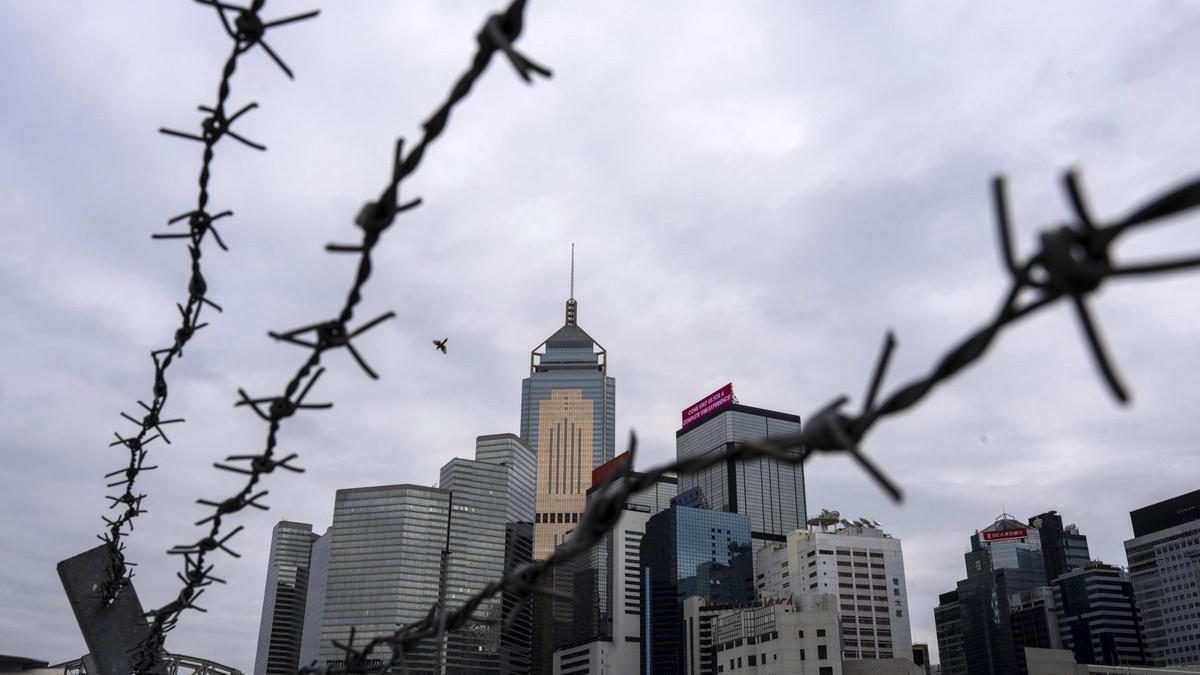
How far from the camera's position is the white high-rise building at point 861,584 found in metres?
140

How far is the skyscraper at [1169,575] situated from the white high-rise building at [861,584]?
57263 millimetres

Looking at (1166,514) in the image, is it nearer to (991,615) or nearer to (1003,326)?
(991,615)

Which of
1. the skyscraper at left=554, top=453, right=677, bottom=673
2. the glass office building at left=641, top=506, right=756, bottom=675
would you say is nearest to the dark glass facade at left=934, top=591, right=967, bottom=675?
the glass office building at left=641, top=506, right=756, bottom=675

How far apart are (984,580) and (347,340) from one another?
21503 cm

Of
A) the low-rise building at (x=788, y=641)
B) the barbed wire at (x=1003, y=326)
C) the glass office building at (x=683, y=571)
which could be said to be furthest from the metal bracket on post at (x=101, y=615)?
the glass office building at (x=683, y=571)

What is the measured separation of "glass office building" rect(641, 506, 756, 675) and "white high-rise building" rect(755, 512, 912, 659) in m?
18.2

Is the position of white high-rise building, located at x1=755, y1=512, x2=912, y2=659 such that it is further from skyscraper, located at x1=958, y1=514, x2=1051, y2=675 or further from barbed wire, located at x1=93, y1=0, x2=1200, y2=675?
barbed wire, located at x1=93, y1=0, x2=1200, y2=675

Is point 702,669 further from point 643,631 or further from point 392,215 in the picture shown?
point 392,215

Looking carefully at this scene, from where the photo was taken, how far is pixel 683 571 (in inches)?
6398

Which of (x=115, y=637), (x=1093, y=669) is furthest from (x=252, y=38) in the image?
(x=1093, y=669)

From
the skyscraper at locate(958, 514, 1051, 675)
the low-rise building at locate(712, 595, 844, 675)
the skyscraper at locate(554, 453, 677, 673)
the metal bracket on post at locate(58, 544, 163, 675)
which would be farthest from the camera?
the skyscraper at locate(958, 514, 1051, 675)

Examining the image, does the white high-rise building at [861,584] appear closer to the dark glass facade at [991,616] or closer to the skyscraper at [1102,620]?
the dark glass facade at [991,616]

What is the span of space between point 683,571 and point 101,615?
16244cm

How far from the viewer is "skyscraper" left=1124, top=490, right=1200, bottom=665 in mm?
159000
